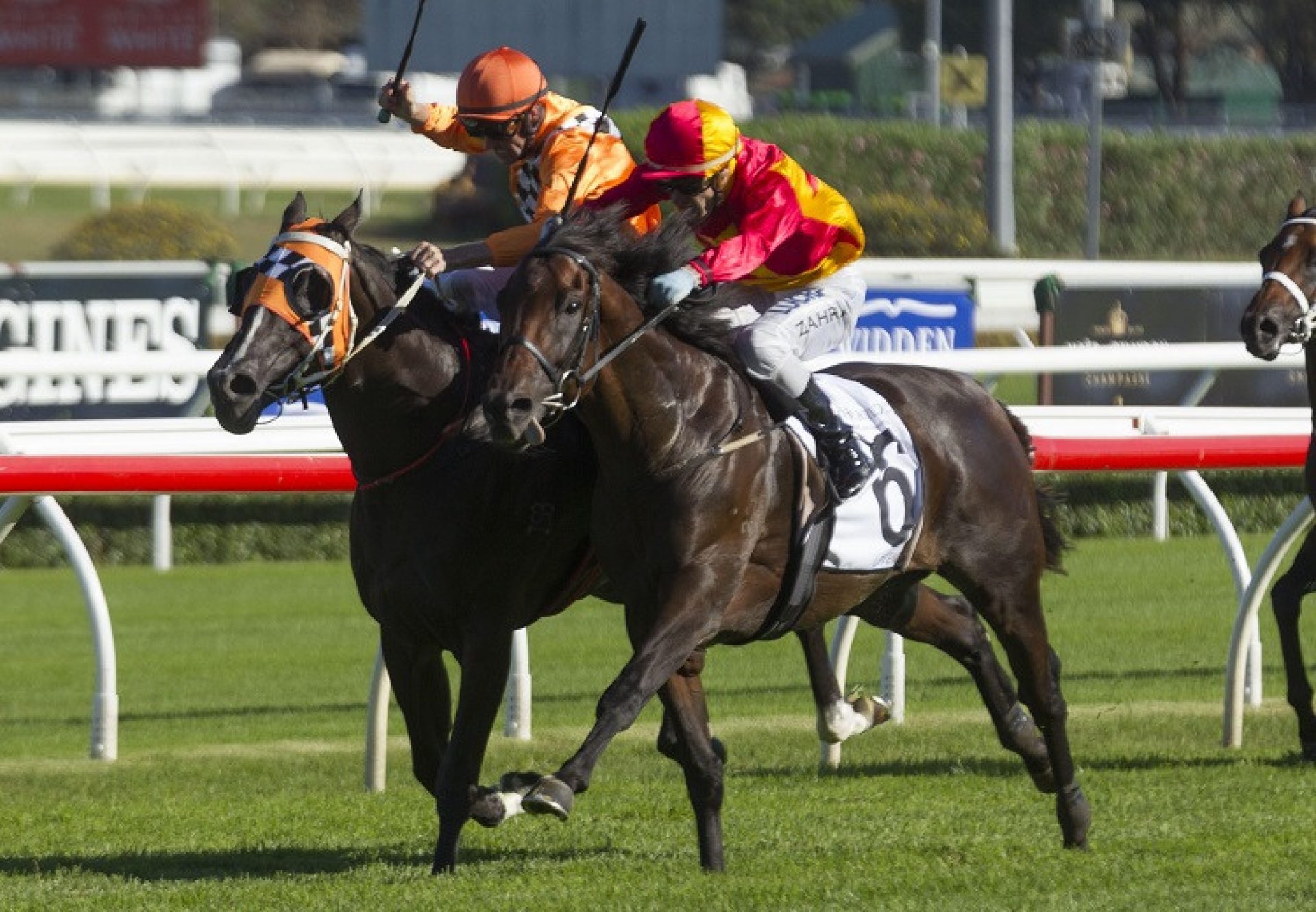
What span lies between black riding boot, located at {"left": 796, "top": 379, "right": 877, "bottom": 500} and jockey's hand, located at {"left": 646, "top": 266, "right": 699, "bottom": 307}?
1.43 ft

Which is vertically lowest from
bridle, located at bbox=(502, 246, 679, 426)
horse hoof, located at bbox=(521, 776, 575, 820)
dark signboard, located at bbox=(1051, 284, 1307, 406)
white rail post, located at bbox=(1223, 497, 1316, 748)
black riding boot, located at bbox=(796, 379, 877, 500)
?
dark signboard, located at bbox=(1051, 284, 1307, 406)

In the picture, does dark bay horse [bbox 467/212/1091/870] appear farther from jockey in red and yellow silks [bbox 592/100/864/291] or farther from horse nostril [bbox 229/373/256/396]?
horse nostril [bbox 229/373/256/396]

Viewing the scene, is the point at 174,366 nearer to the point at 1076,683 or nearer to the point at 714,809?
the point at 1076,683

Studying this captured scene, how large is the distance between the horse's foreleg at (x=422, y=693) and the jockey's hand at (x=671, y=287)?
34.9 inches

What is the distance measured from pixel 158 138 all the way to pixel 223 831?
29.0 m

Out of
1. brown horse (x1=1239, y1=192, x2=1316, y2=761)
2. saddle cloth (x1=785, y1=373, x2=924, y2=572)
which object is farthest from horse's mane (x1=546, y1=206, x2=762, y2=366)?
brown horse (x1=1239, y1=192, x2=1316, y2=761)

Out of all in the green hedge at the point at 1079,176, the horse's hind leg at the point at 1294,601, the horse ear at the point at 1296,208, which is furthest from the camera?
the green hedge at the point at 1079,176

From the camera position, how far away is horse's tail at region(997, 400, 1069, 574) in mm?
5770

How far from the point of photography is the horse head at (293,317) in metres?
4.80

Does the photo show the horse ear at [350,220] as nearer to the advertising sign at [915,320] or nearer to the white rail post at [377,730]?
the white rail post at [377,730]

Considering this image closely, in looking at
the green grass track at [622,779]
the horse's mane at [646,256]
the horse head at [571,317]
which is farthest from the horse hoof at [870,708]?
the horse head at [571,317]

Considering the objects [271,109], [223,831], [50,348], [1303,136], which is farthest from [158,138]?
[223,831]

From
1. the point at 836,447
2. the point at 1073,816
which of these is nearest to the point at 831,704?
the point at 1073,816

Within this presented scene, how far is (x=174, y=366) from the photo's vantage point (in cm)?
829
